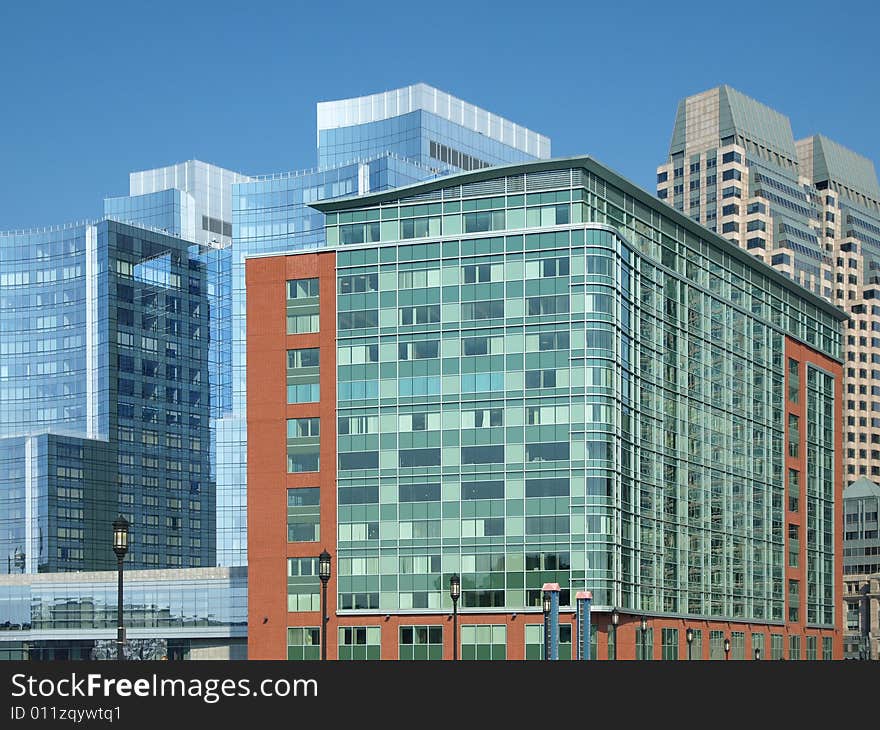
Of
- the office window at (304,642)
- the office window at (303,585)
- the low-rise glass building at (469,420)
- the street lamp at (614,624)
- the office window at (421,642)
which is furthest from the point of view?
the office window at (303,585)

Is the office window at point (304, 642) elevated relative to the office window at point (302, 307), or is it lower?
lower

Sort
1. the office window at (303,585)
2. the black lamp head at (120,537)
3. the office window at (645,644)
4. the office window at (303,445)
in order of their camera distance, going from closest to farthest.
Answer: the black lamp head at (120,537), the office window at (303,585), the office window at (303,445), the office window at (645,644)

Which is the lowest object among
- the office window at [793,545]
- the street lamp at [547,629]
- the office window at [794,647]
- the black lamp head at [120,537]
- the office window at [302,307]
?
the office window at [794,647]

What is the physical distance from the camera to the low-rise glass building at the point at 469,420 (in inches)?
4313

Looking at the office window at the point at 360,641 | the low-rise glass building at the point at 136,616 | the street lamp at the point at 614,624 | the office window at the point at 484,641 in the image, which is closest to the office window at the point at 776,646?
the street lamp at the point at 614,624

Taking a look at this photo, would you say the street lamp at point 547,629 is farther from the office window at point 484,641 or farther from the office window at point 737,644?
the office window at point 737,644

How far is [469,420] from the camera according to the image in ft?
366

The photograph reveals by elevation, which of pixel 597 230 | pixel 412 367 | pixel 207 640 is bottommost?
pixel 207 640

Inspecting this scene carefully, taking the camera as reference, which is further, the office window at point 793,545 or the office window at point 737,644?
the office window at point 793,545

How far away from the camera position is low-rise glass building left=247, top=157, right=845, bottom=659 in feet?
359
